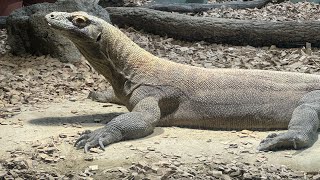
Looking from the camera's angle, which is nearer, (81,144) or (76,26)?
(81,144)

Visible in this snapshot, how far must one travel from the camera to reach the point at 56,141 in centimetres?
525

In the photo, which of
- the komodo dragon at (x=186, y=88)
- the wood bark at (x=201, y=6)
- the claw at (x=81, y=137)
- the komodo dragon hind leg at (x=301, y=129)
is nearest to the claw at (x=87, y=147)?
the claw at (x=81, y=137)

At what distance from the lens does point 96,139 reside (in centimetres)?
515

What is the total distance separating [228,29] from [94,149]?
525cm

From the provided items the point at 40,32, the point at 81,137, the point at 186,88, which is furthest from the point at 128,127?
the point at 40,32

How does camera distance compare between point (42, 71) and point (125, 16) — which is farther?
point (125, 16)

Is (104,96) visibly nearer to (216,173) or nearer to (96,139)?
(96,139)

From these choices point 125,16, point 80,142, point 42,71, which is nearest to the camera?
point 80,142

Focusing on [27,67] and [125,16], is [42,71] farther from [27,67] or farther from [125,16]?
[125,16]

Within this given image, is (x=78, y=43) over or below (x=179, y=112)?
over

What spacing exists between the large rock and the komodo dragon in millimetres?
2870

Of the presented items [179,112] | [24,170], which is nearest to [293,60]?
[179,112]

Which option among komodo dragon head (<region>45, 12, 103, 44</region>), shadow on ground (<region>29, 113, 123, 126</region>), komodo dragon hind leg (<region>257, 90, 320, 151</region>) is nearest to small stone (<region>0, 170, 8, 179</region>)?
shadow on ground (<region>29, 113, 123, 126</region>)

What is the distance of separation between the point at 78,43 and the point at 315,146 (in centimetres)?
251
